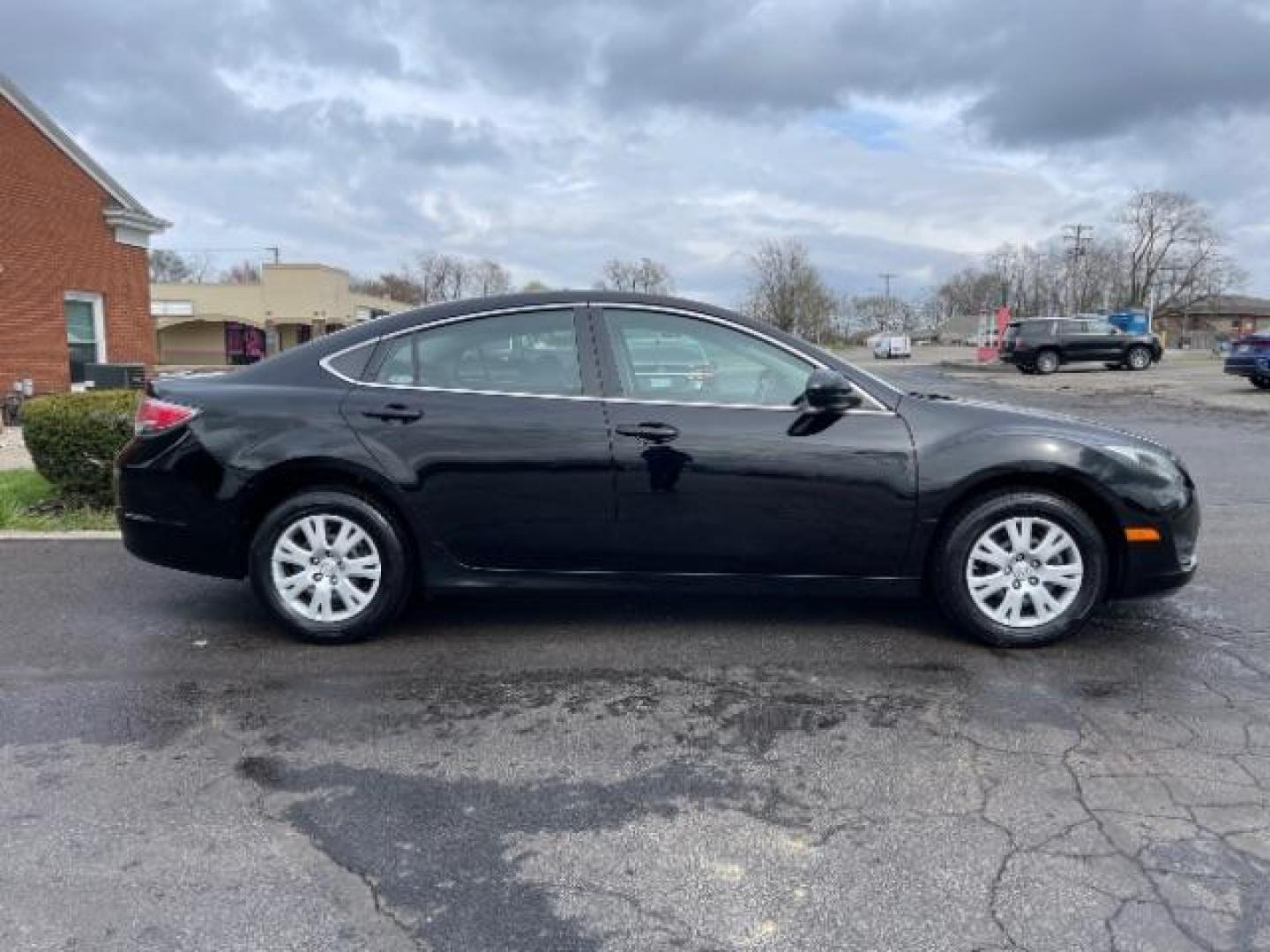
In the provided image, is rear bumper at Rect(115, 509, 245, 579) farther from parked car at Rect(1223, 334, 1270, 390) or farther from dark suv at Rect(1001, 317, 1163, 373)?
dark suv at Rect(1001, 317, 1163, 373)

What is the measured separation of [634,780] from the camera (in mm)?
3154

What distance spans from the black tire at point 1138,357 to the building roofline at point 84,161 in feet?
93.1

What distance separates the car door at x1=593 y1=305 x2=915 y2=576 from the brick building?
1687 centimetres

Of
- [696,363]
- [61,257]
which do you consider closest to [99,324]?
[61,257]

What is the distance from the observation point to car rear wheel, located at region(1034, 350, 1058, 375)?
101 ft

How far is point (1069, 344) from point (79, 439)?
98.4 ft

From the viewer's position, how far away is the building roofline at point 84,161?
1684 centimetres

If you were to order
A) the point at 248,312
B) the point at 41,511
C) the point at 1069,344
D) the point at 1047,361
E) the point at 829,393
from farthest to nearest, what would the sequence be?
the point at 248,312
the point at 1047,361
the point at 1069,344
the point at 41,511
the point at 829,393

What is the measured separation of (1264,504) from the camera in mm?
7926

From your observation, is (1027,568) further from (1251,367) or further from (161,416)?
(1251,367)

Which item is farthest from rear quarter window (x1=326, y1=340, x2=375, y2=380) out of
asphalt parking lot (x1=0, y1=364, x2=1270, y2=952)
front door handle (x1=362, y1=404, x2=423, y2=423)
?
asphalt parking lot (x1=0, y1=364, x2=1270, y2=952)

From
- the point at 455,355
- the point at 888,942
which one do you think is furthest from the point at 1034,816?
the point at 455,355

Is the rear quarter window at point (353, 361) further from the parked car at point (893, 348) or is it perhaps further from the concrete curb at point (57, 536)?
the parked car at point (893, 348)

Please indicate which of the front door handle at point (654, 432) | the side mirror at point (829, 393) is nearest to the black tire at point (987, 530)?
the side mirror at point (829, 393)
